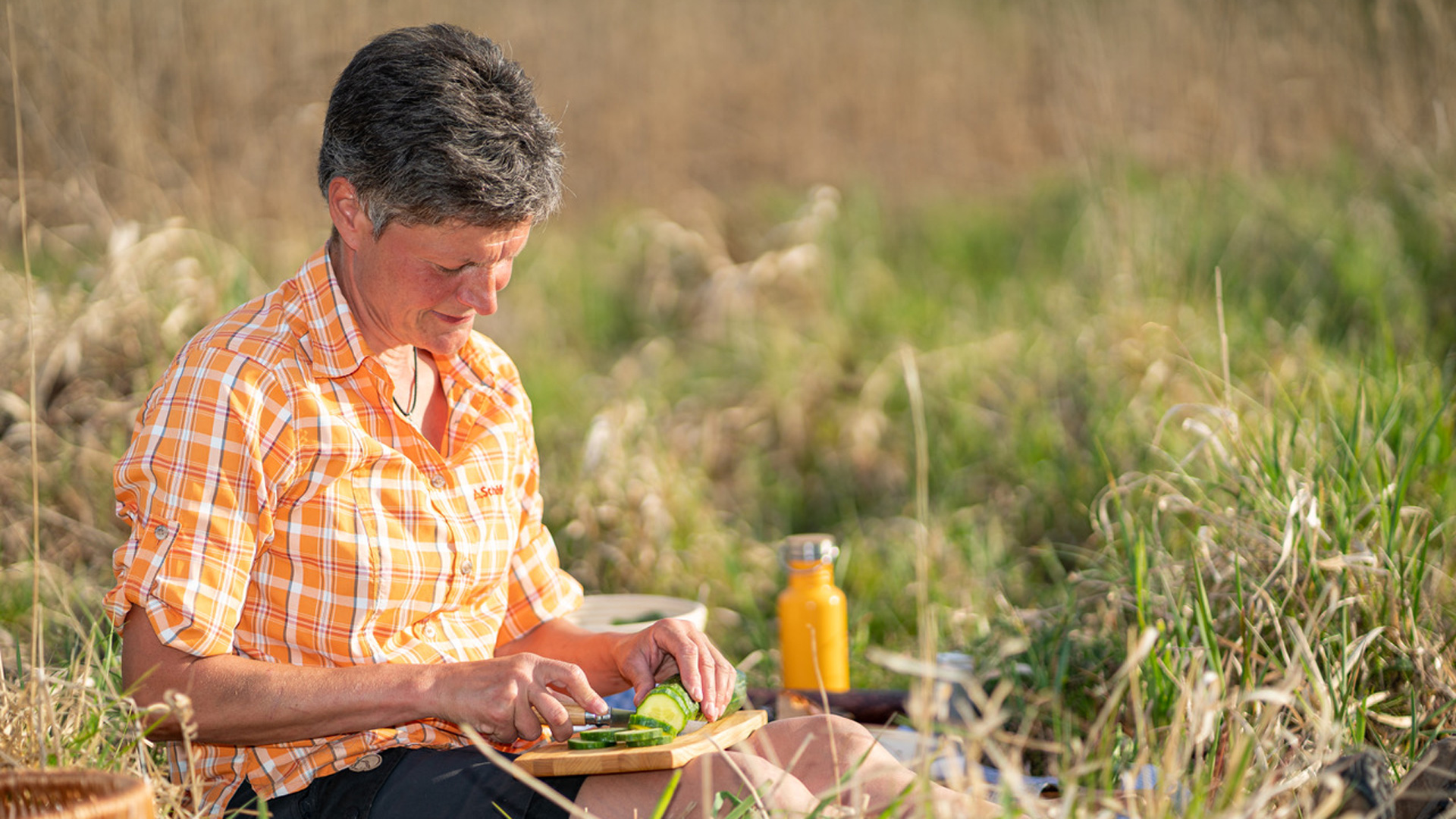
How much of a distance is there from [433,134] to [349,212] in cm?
22

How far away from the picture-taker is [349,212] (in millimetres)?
2133

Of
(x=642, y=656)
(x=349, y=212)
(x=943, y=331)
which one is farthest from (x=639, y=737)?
(x=943, y=331)

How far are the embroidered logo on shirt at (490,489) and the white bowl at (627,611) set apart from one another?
889 mm

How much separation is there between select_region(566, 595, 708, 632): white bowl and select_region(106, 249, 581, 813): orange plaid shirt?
88cm

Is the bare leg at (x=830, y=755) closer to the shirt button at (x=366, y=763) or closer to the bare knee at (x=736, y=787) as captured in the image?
the bare knee at (x=736, y=787)

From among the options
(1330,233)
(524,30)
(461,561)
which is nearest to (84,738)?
(461,561)

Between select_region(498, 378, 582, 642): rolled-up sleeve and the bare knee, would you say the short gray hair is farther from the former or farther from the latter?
the bare knee

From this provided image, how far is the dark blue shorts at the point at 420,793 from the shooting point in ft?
6.55

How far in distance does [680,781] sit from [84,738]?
0.94 meters

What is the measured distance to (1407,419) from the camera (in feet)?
11.3

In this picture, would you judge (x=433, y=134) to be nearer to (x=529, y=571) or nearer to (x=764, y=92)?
(x=529, y=571)

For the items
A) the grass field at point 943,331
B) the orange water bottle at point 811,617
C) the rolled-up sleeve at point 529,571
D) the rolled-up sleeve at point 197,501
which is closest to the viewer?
the rolled-up sleeve at point 197,501

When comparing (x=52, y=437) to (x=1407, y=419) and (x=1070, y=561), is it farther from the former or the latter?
(x=1407, y=419)

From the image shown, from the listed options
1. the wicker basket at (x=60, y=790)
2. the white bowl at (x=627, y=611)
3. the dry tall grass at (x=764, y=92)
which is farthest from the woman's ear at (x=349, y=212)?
the dry tall grass at (x=764, y=92)
